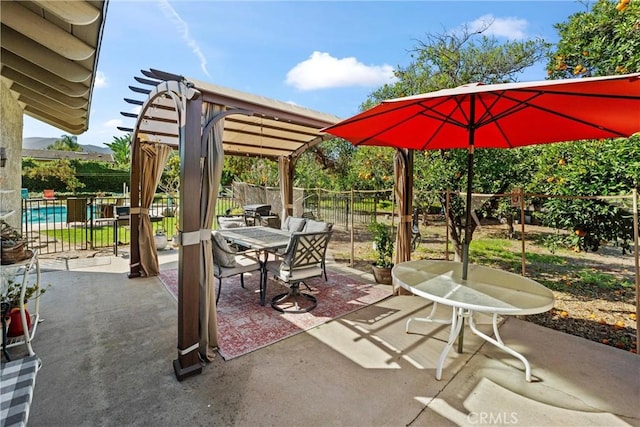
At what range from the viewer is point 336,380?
2391 millimetres

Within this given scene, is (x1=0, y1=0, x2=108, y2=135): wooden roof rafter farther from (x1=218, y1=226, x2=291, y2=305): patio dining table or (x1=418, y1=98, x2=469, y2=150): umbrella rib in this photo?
(x1=218, y1=226, x2=291, y2=305): patio dining table

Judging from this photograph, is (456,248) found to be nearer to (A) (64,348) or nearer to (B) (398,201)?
(B) (398,201)

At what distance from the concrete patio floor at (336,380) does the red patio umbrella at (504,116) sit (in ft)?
3.54

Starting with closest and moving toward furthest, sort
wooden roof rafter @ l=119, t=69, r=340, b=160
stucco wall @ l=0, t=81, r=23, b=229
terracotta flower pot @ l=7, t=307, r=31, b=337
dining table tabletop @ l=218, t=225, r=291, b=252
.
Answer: terracotta flower pot @ l=7, t=307, r=31, b=337 < wooden roof rafter @ l=119, t=69, r=340, b=160 < stucco wall @ l=0, t=81, r=23, b=229 < dining table tabletop @ l=218, t=225, r=291, b=252

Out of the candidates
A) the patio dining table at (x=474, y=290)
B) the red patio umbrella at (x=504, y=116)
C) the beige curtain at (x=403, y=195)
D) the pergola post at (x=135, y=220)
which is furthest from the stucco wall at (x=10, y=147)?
the beige curtain at (x=403, y=195)

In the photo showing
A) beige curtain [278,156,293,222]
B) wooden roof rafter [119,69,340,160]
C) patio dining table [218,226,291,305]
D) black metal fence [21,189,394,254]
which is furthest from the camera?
beige curtain [278,156,293,222]

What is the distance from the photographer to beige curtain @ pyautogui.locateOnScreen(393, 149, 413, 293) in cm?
426

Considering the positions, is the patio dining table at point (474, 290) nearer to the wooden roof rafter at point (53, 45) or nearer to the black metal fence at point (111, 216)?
the wooden roof rafter at point (53, 45)

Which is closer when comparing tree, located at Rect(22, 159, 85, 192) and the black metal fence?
the black metal fence

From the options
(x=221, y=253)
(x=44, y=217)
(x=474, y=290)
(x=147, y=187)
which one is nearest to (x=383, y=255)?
(x=474, y=290)

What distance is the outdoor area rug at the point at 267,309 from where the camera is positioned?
3.03 m

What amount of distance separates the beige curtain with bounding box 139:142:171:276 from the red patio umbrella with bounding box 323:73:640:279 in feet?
12.3

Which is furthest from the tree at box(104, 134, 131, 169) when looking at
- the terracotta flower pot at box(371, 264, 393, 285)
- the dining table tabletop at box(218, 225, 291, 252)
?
the terracotta flower pot at box(371, 264, 393, 285)

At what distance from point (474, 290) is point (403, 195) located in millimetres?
2187
